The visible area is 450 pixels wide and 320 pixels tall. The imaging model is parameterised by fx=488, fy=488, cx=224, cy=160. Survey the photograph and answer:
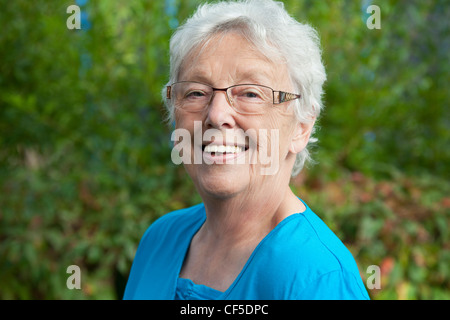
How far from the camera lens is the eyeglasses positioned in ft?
4.17

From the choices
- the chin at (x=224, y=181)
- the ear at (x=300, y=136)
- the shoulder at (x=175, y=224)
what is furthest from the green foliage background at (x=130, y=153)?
the chin at (x=224, y=181)

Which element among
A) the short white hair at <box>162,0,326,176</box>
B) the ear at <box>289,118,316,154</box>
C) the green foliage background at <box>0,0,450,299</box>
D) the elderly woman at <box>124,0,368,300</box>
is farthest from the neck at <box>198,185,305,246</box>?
the green foliage background at <box>0,0,450,299</box>

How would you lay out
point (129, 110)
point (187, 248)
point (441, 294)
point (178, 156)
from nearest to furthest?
point (178, 156)
point (187, 248)
point (441, 294)
point (129, 110)

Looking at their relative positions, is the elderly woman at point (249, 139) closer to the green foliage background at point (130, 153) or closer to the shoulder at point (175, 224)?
the shoulder at point (175, 224)

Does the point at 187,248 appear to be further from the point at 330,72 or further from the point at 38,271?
the point at 330,72

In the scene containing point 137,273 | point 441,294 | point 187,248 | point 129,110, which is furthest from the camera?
point 129,110

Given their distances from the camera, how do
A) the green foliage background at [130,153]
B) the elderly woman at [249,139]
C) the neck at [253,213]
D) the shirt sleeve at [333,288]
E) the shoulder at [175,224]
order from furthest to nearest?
the green foliage background at [130,153] → the shoulder at [175,224] → the neck at [253,213] → the elderly woman at [249,139] → the shirt sleeve at [333,288]

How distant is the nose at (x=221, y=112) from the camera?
1264 mm

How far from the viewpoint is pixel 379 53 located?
3.38m

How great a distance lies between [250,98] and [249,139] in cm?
11

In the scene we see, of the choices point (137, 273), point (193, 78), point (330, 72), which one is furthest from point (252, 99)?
point (330, 72)

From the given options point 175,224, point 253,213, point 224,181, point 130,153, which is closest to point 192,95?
point 224,181

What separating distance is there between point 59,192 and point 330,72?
1952 millimetres

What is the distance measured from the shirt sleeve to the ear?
0.39 meters
